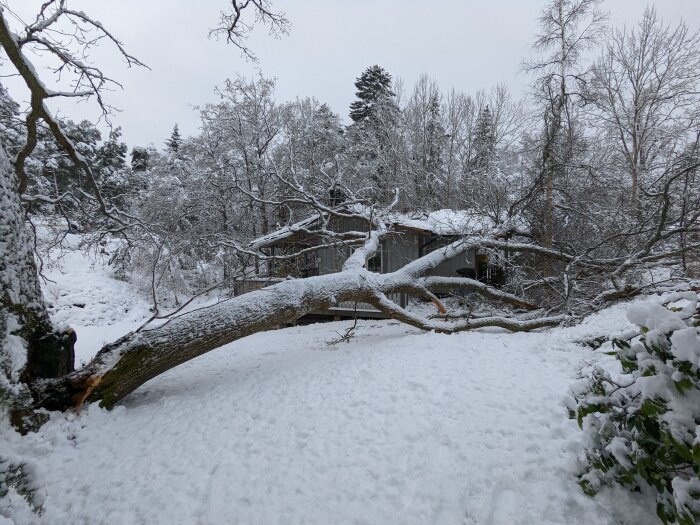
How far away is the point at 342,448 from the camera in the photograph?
2.94m

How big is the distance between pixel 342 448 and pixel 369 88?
2286cm

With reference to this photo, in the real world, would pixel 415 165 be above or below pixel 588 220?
above

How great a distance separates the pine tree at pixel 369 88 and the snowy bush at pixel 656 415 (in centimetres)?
2187

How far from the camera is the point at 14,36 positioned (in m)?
3.86

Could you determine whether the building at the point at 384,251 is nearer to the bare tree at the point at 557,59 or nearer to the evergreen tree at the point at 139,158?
the bare tree at the point at 557,59

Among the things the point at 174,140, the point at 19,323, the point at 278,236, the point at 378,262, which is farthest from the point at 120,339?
the point at 174,140

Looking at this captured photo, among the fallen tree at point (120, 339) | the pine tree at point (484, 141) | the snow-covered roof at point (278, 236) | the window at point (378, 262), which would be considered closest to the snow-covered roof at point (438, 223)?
the window at point (378, 262)

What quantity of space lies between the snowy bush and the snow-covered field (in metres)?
0.32

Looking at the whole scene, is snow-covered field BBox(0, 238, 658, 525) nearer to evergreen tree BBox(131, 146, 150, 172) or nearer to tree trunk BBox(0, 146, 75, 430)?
tree trunk BBox(0, 146, 75, 430)

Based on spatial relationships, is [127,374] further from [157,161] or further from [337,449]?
[157,161]

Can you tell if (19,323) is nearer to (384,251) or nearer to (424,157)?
(384,251)

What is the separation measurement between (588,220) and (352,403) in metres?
8.96

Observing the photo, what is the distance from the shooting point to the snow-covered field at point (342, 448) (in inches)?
85.2

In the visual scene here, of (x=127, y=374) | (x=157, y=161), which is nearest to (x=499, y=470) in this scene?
(x=127, y=374)
